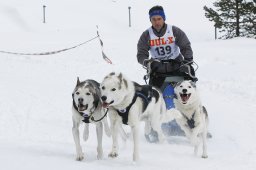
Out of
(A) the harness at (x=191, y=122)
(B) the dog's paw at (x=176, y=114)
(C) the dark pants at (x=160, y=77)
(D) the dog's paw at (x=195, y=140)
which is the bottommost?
(D) the dog's paw at (x=195, y=140)

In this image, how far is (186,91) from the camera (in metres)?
6.11

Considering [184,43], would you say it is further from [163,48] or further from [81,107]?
[81,107]

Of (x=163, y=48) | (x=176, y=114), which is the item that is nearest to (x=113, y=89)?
(x=176, y=114)

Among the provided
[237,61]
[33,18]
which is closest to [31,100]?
[237,61]

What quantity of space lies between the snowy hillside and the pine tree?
374 centimetres

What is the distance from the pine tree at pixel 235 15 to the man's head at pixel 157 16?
60.6 feet

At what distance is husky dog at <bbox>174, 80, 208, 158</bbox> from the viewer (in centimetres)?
611

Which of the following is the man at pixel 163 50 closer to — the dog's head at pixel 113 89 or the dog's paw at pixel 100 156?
the dog's head at pixel 113 89

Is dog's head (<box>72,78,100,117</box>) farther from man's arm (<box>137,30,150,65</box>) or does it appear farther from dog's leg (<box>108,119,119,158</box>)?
man's arm (<box>137,30,150,65</box>)

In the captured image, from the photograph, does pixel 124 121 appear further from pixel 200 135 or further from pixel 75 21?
pixel 75 21

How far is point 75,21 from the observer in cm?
3169

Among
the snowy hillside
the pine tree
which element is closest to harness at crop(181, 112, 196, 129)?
the snowy hillside

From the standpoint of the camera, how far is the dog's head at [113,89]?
5.04m

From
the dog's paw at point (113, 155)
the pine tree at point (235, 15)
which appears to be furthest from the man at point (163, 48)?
the pine tree at point (235, 15)
